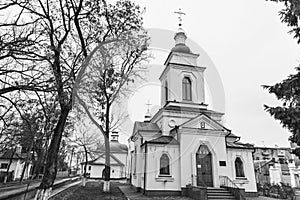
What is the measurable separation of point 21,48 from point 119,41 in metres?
5.34

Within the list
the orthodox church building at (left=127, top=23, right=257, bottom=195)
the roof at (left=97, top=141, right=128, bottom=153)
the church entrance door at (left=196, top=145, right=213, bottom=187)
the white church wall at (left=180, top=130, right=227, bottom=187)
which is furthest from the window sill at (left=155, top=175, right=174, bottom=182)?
the roof at (left=97, top=141, right=128, bottom=153)

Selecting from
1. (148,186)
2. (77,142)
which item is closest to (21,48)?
(148,186)

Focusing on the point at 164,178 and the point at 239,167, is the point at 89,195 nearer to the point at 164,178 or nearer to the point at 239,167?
the point at 164,178

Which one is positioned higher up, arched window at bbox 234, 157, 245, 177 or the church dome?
the church dome

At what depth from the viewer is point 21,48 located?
21.9 ft

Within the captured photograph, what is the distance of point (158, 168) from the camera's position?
1585 centimetres

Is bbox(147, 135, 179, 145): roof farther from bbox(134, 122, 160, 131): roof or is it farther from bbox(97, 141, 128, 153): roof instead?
bbox(97, 141, 128, 153): roof

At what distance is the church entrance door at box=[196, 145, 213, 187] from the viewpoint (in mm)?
15945

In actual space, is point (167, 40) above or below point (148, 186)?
above

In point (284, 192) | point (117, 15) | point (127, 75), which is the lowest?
point (284, 192)

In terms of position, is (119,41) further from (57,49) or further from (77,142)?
(77,142)

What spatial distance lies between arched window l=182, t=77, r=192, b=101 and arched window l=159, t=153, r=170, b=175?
6853mm

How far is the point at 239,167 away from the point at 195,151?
4.24 meters

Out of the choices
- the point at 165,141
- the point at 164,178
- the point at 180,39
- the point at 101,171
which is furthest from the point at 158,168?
the point at 101,171
